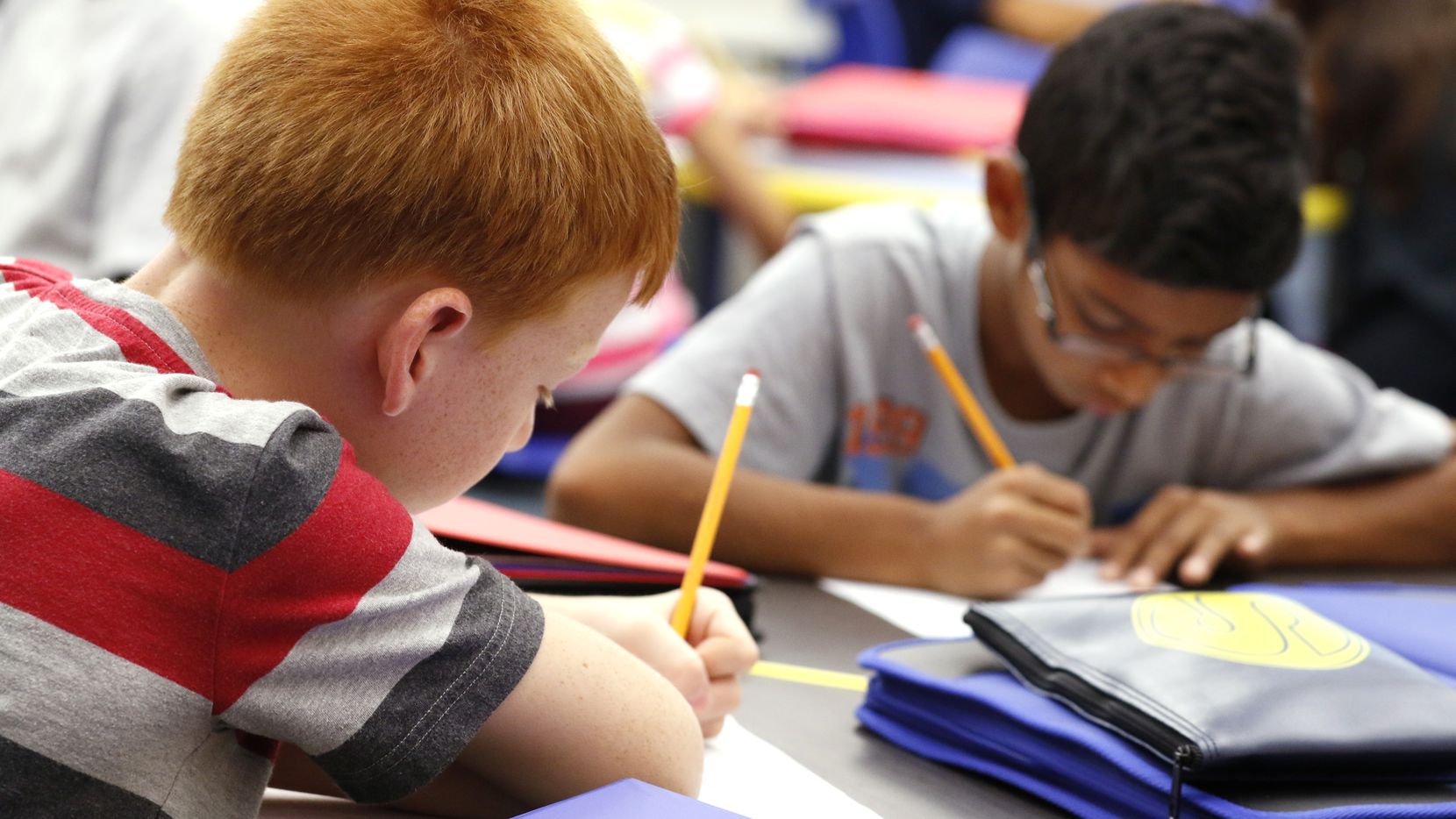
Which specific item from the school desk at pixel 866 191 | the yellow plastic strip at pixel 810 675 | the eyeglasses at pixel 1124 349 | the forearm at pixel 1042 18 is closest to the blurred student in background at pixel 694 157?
the school desk at pixel 866 191

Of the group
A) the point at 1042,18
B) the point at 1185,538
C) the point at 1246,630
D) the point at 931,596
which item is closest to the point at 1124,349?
the point at 1185,538

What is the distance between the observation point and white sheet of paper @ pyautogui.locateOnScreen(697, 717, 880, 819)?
0.64m

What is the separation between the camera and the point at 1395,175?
2299 mm

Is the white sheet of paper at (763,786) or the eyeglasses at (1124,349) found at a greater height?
the eyeglasses at (1124,349)

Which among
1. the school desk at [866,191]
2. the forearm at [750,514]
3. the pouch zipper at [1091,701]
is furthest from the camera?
the school desk at [866,191]

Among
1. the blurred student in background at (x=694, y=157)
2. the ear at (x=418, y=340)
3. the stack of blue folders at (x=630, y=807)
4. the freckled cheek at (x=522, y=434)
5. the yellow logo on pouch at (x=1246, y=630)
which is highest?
the ear at (x=418, y=340)

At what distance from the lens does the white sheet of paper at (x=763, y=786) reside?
2.10 ft

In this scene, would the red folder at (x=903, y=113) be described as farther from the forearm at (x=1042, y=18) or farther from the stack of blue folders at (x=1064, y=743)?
the stack of blue folders at (x=1064, y=743)

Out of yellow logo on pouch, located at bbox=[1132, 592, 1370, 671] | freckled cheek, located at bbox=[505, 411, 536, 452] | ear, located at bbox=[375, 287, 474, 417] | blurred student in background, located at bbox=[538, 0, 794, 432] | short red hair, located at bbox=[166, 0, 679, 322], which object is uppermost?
short red hair, located at bbox=[166, 0, 679, 322]

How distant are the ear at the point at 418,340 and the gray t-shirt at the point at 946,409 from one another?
0.64m

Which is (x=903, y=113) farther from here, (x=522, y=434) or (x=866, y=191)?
(x=522, y=434)

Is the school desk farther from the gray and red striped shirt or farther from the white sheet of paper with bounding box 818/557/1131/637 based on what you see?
the gray and red striped shirt

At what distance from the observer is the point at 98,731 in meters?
0.49

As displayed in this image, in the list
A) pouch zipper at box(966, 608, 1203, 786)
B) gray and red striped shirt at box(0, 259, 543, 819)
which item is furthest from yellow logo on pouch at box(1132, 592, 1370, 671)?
gray and red striped shirt at box(0, 259, 543, 819)
